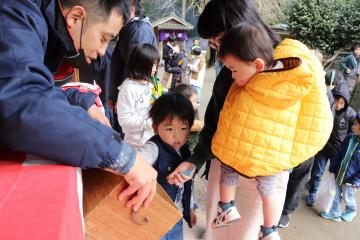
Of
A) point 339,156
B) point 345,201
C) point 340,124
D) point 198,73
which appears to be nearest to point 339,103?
point 340,124

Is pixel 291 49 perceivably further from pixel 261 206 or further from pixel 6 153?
pixel 6 153

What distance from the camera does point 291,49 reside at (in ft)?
5.14

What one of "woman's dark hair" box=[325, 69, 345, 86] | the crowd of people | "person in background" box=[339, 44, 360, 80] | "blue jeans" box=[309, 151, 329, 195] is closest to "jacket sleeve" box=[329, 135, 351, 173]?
"blue jeans" box=[309, 151, 329, 195]

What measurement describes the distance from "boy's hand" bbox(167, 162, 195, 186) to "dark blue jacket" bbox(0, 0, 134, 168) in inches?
32.1

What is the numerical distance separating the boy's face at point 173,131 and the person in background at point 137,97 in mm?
919

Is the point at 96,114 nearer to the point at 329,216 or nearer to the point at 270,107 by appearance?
the point at 270,107

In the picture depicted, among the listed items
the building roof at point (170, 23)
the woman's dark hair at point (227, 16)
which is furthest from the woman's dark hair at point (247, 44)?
the building roof at point (170, 23)

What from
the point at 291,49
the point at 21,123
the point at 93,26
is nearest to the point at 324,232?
the point at 291,49

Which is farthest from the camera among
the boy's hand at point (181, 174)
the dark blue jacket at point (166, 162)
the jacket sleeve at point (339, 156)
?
the jacket sleeve at point (339, 156)

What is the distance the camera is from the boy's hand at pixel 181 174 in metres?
Answer: 1.74

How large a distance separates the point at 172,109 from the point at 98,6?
2.51 ft

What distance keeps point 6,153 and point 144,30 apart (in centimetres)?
244

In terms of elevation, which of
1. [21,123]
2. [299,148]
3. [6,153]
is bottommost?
[299,148]

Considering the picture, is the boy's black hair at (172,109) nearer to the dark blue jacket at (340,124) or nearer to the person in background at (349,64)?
the dark blue jacket at (340,124)
